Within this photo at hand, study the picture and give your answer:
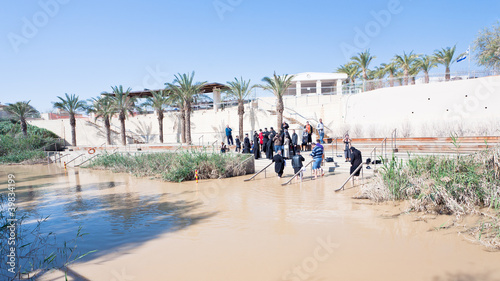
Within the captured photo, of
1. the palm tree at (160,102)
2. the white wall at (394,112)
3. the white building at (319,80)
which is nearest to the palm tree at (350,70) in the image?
the white building at (319,80)

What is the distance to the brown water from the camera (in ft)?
16.1

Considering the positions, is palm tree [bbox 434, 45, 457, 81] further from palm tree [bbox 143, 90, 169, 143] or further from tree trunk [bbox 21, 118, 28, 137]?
tree trunk [bbox 21, 118, 28, 137]

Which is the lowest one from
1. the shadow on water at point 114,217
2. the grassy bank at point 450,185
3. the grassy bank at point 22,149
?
the shadow on water at point 114,217

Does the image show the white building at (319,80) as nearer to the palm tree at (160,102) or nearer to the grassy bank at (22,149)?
the palm tree at (160,102)

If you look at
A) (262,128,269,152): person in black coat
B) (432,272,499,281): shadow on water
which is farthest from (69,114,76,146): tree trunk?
Answer: (432,272,499,281): shadow on water

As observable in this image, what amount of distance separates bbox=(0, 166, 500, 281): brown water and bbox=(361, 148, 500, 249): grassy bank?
0.47m

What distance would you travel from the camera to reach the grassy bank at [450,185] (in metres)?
6.89

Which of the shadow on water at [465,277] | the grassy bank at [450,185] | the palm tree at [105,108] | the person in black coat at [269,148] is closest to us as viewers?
the shadow on water at [465,277]

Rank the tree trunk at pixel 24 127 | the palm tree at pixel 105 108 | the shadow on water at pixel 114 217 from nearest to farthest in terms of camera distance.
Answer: the shadow on water at pixel 114 217 < the palm tree at pixel 105 108 < the tree trunk at pixel 24 127

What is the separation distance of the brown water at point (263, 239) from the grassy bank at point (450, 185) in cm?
47

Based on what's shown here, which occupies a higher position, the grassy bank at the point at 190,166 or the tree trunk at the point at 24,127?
the tree trunk at the point at 24,127

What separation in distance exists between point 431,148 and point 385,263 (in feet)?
41.6

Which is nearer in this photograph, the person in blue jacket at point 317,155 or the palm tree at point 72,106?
the person in blue jacket at point 317,155

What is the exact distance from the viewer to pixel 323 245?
231 inches
